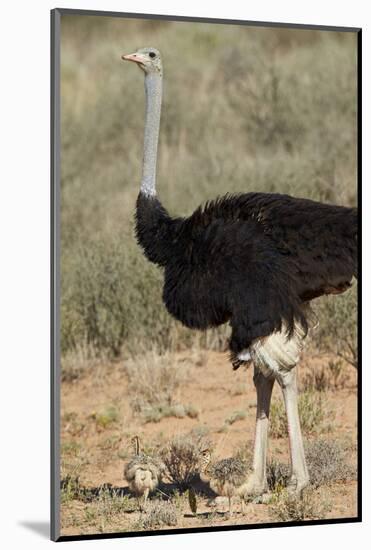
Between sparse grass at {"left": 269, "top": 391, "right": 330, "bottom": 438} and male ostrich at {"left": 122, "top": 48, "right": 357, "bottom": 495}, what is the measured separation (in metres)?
1.34

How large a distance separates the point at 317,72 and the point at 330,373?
5402 mm

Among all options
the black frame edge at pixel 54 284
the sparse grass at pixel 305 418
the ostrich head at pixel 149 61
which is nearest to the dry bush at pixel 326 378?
the sparse grass at pixel 305 418

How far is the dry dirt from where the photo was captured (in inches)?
299

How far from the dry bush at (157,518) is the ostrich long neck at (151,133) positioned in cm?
163

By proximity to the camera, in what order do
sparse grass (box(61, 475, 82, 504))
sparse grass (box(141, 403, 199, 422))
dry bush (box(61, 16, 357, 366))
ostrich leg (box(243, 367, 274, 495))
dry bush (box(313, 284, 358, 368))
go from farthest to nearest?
dry bush (box(61, 16, 357, 366))
dry bush (box(313, 284, 358, 368))
sparse grass (box(141, 403, 199, 422))
sparse grass (box(61, 475, 82, 504))
ostrich leg (box(243, 367, 274, 495))

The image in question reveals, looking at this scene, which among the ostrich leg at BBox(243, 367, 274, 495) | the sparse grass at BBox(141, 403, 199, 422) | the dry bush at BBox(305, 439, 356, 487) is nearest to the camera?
the ostrich leg at BBox(243, 367, 274, 495)

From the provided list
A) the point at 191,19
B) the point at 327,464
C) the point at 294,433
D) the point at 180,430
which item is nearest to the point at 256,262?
the point at 294,433

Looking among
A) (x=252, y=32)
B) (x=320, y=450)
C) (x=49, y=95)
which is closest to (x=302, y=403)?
(x=320, y=450)

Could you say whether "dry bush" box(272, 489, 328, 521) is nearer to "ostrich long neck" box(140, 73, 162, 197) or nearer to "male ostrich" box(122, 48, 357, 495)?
"male ostrich" box(122, 48, 357, 495)

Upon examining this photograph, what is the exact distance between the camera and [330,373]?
10.1 metres

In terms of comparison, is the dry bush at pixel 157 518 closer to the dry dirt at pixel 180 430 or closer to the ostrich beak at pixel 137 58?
the dry dirt at pixel 180 430

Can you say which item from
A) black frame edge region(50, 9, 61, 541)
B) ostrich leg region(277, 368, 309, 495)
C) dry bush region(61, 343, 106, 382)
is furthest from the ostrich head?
dry bush region(61, 343, 106, 382)

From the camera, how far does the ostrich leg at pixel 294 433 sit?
7.41m

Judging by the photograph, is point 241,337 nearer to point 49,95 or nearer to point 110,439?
point 49,95
